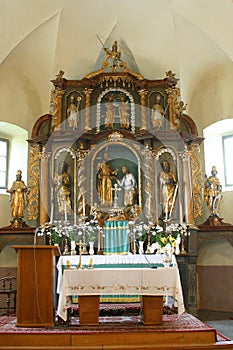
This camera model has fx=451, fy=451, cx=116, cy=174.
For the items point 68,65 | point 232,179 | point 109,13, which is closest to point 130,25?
point 109,13

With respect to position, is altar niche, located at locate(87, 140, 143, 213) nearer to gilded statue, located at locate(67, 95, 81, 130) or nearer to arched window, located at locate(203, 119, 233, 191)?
gilded statue, located at locate(67, 95, 81, 130)

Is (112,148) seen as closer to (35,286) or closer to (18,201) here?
(18,201)

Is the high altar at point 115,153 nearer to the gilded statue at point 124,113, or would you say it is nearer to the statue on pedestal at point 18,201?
the gilded statue at point 124,113

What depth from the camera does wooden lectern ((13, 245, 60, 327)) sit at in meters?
7.13

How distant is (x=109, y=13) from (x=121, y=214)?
221 inches

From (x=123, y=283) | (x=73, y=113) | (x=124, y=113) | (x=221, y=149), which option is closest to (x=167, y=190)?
(x=124, y=113)

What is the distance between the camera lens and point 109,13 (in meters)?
12.6

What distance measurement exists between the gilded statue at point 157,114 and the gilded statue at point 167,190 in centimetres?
117

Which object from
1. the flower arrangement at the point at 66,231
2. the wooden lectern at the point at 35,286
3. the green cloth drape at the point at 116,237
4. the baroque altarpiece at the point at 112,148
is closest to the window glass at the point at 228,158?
the baroque altarpiece at the point at 112,148

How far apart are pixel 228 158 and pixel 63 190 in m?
4.81

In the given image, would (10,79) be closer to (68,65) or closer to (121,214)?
(68,65)

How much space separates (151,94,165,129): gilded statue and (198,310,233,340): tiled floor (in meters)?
4.90

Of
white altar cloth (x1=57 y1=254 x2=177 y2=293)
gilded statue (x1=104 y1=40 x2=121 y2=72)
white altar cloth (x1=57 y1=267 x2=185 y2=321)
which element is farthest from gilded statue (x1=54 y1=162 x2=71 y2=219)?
white altar cloth (x1=57 y1=267 x2=185 y2=321)

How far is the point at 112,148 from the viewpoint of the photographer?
477 inches
